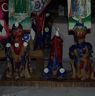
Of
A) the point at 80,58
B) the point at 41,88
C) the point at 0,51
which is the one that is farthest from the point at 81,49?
the point at 0,51

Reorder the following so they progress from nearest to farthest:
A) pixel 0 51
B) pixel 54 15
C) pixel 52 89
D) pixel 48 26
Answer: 1. pixel 52 89
2. pixel 0 51
3. pixel 48 26
4. pixel 54 15

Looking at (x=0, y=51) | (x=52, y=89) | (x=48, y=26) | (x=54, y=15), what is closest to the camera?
(x=52, y=89)

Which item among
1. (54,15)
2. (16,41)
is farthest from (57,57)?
(54,15)

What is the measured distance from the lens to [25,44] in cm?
192

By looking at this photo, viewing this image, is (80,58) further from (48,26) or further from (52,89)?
(48,26)

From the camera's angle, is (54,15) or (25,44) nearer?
(25,44)

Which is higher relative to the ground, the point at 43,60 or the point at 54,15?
the point at 54,15

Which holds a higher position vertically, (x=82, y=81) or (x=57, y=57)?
(x=57, y=57)

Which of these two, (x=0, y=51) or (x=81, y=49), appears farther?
(x=0, y=51)

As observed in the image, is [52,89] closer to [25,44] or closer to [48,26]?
[25,44]

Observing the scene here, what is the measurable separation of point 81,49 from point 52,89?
0.84ft

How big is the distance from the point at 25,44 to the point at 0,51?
21 centimetres

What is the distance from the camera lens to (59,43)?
194cm

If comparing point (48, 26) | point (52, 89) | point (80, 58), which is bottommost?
point (52, 89)
